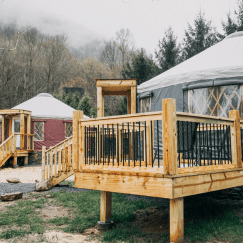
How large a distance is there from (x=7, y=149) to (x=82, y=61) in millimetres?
18100

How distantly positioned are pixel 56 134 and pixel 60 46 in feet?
47.1

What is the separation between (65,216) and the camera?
4.27 meters

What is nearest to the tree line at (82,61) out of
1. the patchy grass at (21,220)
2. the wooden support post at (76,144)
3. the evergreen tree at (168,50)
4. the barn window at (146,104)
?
the evergreen tree at (168,50)

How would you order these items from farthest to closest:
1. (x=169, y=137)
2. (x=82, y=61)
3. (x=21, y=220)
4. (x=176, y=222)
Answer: (x=82, y=61), (x=21, y=220), (x=176, y=222), (x=169, y=137)

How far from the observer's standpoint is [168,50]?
53.4ft

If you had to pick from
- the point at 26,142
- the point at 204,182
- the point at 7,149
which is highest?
the point at 26,142

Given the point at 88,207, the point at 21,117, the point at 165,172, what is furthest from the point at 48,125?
the point at 165,172

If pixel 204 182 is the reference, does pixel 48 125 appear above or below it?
above

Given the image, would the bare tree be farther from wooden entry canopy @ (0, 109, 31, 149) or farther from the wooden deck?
the wooden deck

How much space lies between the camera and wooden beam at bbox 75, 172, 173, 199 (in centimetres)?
279

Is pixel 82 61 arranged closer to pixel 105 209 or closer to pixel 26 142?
pixel 26 142

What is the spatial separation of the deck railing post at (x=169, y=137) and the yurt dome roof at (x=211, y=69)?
3.37 meters

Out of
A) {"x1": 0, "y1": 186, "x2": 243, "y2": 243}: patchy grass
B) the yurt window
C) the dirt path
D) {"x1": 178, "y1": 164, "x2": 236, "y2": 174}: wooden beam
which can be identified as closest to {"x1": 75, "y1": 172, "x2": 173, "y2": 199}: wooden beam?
{"x1": 178, "y1": 164, "x2": 236, "y2": 174}: wooden beam

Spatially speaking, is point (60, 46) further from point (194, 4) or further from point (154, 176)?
point (154, 176)
